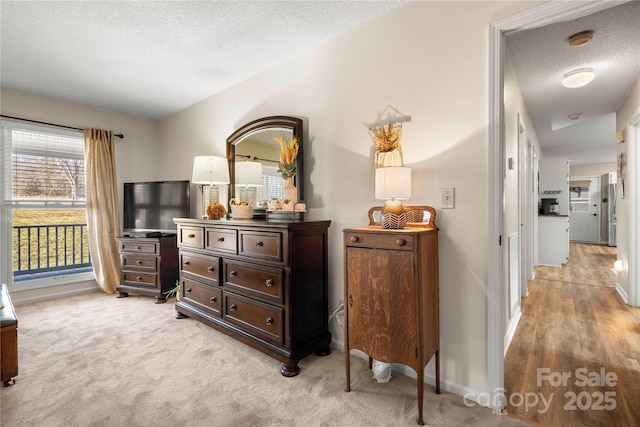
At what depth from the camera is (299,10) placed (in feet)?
6.98

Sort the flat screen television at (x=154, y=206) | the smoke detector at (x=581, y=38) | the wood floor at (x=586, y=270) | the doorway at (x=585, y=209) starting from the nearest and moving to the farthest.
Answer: the smoke detector at (x=581, y=38) → the flat screen television at (x=154, y=206) → the wood floor at (x=586, y=270) → the doorway at (x=585, y=209)

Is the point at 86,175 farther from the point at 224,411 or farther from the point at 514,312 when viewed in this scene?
the point at 514,312

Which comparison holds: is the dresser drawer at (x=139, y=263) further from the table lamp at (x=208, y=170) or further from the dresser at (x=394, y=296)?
the dresser at (x=394, y=296)

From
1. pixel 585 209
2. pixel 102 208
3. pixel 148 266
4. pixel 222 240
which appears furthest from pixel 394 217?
pixel 585 209

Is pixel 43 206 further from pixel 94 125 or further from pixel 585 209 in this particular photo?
pixel 585 209

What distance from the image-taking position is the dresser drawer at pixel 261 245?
7.06 feet

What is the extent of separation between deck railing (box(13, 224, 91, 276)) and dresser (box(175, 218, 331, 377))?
254 centimetres

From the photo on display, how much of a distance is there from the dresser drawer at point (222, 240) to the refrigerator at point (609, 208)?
394 inches

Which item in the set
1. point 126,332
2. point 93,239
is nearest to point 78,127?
point 93,239

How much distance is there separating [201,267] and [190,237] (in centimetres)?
35

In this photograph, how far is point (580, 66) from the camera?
9.20 feet

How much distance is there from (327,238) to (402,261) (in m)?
0.90

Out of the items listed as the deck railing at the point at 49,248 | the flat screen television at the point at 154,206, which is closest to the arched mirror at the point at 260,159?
the flat screen television at the point at 154,206

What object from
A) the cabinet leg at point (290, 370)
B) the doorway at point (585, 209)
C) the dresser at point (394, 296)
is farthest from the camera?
the doorway at point (585, 209)
